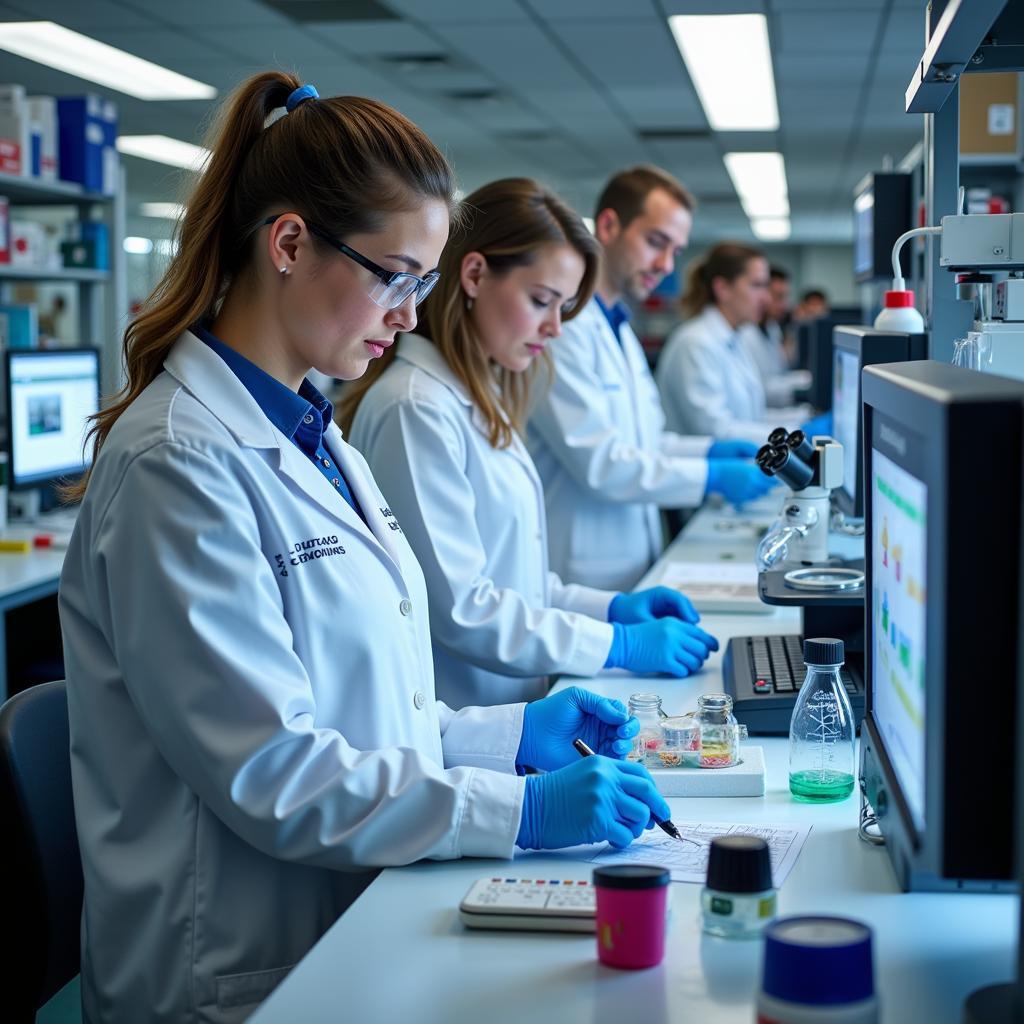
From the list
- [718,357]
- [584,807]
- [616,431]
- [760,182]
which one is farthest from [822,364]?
[760,182]

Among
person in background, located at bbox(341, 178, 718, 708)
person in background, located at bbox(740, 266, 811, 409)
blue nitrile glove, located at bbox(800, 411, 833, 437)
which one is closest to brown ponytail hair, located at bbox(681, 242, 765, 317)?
person in background, located at bbox(740, 266, 811, 409)

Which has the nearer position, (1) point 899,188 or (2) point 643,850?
(2) point 643,850

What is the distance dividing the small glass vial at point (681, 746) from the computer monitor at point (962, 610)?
52 centimetres

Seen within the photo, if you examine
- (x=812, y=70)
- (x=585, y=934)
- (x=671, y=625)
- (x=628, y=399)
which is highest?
(x=812, y=70)

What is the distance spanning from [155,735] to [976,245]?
1100mm

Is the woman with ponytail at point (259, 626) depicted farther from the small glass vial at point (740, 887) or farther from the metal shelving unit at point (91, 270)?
the metal shelving unit at point (91, 270)

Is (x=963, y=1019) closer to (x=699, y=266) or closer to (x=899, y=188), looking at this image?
(x=899, y=188)

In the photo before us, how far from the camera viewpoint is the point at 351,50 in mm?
6305

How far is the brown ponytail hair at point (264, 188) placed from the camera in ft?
4.26

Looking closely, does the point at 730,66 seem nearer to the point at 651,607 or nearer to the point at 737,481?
the point at 737,481

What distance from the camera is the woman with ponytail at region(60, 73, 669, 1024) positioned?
114 cm

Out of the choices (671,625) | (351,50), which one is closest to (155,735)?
(671,625)

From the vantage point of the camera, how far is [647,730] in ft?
5.15

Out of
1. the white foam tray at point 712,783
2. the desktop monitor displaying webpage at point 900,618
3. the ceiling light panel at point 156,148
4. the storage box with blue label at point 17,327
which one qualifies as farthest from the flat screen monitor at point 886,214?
the ceiling light panel at point 156,148
